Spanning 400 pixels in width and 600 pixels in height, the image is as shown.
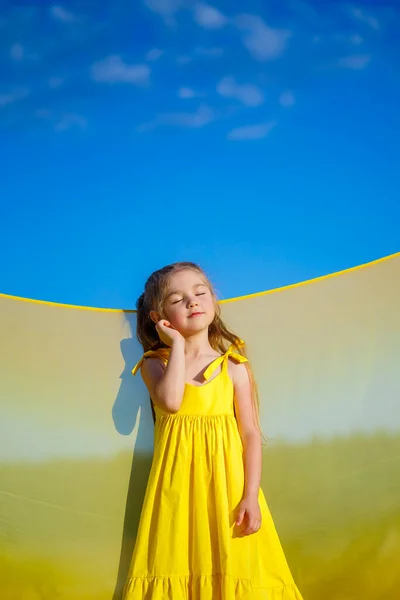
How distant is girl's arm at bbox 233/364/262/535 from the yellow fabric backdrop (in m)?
0.24

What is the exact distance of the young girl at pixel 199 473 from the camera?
1.36 meters

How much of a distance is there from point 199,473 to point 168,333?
0.34 meters

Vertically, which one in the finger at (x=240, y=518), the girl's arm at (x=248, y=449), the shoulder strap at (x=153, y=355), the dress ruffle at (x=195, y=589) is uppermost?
the shoulder strap at (x=153, y=355)

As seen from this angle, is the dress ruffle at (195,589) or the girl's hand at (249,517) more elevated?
the girl's hand at (249,517)

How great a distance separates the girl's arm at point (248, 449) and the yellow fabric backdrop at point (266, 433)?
24cm

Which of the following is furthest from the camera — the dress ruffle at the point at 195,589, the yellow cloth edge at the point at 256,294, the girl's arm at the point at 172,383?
the yellow cloth edge at the point at 256,294

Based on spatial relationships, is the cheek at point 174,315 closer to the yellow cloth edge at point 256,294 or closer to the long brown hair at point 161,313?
the long brown hair at point 161,313

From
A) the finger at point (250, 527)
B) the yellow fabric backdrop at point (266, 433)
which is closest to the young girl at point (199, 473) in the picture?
the finger at point (250, 527)

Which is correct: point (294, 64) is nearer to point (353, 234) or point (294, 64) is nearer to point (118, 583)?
point (353, 234)

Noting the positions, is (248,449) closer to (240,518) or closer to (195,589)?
(240,518)

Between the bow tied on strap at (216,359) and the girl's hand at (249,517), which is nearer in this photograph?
the girl's hand at (249,517)

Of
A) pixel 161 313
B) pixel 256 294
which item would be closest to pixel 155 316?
pixel 161 313

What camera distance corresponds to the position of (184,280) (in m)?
1.60

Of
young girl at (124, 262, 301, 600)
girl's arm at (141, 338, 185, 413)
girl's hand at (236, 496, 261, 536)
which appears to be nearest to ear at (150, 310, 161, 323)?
young girl at (124, 262, 301, 600)
